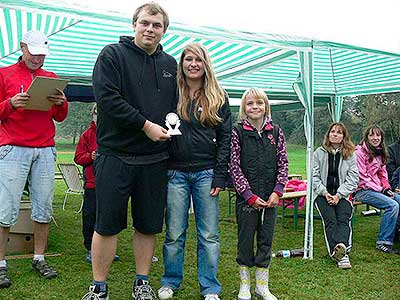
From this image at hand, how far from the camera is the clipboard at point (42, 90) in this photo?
3.23 m

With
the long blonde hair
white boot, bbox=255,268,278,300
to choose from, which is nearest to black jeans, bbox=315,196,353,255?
white boot, bbox=255,268,278,300

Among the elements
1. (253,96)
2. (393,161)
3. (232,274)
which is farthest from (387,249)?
(253,96)

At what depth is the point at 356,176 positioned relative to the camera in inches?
182

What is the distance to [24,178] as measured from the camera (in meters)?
3.41

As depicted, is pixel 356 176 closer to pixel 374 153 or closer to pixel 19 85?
pixel 374 153

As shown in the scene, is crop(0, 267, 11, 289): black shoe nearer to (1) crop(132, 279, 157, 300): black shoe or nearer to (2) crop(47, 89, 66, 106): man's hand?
(1) crop(132, 279, 157, 300): black shoe

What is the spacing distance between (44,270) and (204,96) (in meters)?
1.87

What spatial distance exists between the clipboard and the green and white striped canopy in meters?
0.43

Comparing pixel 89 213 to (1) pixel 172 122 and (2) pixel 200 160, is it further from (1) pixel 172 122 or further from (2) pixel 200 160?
(1) pixel 172 122

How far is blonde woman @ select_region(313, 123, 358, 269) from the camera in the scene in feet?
14.6

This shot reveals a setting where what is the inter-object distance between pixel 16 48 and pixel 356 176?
399 cm

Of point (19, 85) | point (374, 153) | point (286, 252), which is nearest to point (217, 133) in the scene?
point (19, 85)

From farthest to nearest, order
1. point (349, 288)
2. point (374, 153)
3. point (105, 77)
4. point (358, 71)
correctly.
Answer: point (358, 71) → point (374, 153) → point (349, 288) → point (105, 77)

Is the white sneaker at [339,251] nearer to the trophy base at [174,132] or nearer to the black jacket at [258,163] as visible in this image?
the black jacket at [258,163]
